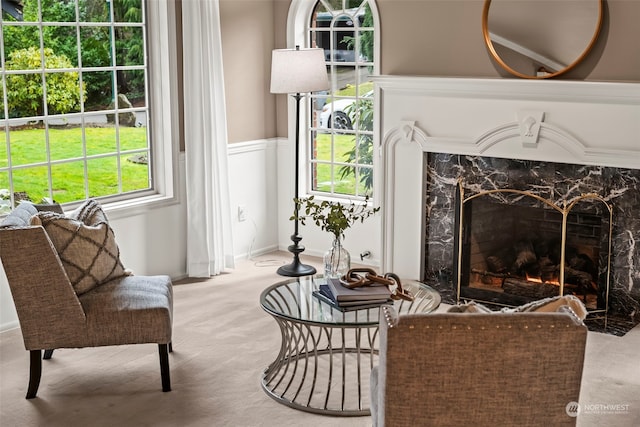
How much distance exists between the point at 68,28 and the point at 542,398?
4039mm

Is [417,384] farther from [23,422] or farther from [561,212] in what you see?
[561,212]

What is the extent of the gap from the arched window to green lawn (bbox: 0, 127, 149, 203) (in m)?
1.47

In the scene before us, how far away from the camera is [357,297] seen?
380cm

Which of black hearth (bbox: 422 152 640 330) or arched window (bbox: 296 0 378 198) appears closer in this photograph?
black hearth (bbox: 422 152 640 330)

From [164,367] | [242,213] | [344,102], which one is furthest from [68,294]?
[344,102]

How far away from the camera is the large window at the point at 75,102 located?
5.18 metres

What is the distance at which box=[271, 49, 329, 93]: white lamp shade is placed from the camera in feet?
19.2

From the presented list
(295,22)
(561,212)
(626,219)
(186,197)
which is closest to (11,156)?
(186,197)

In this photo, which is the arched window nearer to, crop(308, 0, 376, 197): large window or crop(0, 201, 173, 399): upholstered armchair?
crop(308, 0, 376, 197): large window

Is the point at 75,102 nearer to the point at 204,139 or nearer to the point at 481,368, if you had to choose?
the point at 204,139

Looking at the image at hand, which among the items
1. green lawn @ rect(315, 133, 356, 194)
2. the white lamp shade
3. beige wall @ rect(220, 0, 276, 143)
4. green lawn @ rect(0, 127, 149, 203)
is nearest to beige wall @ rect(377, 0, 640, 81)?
the white lamp shade

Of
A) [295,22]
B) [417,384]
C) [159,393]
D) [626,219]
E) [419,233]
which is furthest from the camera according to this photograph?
[295,22]

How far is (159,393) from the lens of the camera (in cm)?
405

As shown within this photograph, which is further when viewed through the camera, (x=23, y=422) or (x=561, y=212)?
(x=561, y=212)
